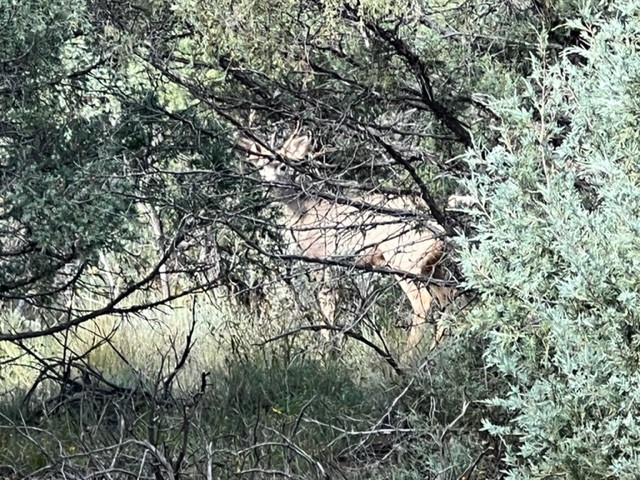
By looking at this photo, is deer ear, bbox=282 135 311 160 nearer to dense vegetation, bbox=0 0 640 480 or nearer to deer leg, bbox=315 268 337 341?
dense vegetation, bbox=0 0 640 480

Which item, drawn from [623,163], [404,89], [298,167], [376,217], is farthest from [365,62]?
[623,163]

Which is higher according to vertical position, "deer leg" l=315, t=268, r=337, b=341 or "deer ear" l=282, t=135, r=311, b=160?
"deer ear" l=282, t=135, r=311, b=160

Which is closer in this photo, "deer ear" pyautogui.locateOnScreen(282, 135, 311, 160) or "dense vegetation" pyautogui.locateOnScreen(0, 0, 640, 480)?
"dense vegetation" pyautogui.locateOnScreen(0, 0, 640, 480)

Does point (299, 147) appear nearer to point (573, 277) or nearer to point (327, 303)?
point (327, 303)

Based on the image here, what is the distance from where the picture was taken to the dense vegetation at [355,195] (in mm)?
4211

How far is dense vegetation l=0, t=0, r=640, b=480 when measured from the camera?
13.8ft

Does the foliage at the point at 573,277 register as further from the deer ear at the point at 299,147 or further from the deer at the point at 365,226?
the deer ear at the point at 299,147

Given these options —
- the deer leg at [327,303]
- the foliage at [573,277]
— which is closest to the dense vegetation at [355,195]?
the foliage at [573,277]

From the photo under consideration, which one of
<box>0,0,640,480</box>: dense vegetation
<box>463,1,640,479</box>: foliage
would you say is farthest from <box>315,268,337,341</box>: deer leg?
<box>463,1,640,479</box>: foliage

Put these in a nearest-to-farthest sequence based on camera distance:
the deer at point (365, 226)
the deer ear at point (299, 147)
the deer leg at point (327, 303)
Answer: the deer at point (365, 226) → the deer ear at point (299, 147) → the deer leg at point (327, 303)

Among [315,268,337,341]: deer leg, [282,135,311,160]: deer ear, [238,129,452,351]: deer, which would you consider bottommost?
[315,268,337,341]: deer leg

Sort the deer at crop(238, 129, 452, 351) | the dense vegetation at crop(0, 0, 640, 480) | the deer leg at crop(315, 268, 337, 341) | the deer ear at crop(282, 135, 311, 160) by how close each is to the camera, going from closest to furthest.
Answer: the dense vegetation at crop(0, 0, 640, 480) < the deer at crop(238, 129, 452, 351) < the deer ear at crop(282, 135, 311, 160) < the deer leg at crop(315, 268, 337, 341)

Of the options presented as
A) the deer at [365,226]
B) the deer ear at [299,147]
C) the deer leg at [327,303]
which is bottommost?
the deer leg at [327,303]

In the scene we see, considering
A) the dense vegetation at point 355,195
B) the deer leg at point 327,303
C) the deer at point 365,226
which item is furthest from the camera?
the deer leg at point 327,303
